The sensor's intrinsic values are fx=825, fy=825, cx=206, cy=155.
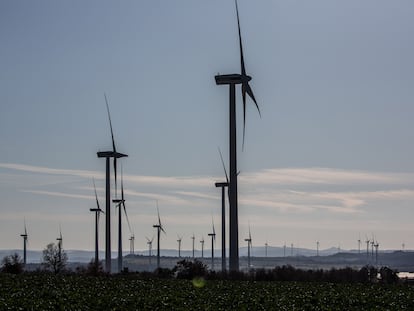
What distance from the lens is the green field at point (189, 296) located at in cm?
5184

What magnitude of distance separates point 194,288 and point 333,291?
36.7 ft

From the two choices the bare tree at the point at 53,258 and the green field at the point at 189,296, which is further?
the bare tree at the point at 53,258

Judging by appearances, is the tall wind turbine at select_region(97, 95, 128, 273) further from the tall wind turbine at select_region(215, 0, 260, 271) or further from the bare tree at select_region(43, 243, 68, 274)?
the tall wind turbine at select_region(215, 0, 260, 271)

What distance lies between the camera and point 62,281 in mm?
72375

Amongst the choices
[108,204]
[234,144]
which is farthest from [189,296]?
[108,204]

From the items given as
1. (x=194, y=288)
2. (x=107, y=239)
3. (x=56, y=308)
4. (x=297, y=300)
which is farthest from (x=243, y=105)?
(x=107, y=239)

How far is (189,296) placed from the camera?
5859 cm

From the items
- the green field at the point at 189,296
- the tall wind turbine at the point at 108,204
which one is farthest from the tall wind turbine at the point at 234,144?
the tall wind turbine at the point at 108,204

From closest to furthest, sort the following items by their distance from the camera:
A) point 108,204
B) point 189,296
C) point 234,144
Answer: point 189,296 < point 234,144 < point 108,204

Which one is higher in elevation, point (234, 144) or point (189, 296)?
point (234, 144)

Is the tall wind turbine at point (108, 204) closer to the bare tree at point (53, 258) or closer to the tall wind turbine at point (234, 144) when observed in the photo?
the bare tree at point (53, 258)

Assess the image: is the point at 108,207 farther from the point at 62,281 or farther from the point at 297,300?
the point at 297,300

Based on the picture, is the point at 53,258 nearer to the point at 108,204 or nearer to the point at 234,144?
the point at 108,204

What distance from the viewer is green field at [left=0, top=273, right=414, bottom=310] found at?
170ft
